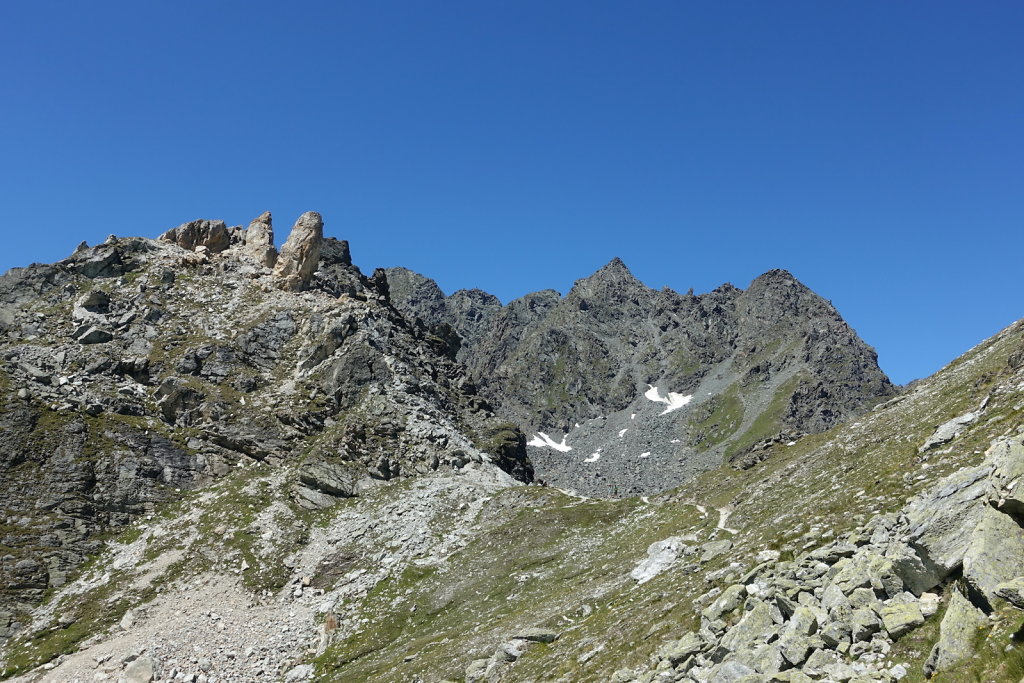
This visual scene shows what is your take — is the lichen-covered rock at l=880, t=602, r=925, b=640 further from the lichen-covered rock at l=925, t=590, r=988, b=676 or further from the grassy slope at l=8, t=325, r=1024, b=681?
the lichen-covered rock at l=925, t=590, r=988, b=676

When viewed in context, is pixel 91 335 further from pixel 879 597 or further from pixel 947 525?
pixel 947 525

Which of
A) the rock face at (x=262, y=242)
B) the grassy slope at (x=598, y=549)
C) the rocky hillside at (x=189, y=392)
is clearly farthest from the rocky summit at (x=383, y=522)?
the rock face at (x=262, y=242)

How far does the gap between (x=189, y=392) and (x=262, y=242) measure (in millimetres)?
51224

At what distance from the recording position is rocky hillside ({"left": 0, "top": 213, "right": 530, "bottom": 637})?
7000cm

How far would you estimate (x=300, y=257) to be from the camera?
12550 cm

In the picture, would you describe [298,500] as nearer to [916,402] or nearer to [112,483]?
[112,483]

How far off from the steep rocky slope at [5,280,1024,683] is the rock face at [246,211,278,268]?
60.2m

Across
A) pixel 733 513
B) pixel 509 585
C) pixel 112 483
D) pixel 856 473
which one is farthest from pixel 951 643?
pixel 112 483

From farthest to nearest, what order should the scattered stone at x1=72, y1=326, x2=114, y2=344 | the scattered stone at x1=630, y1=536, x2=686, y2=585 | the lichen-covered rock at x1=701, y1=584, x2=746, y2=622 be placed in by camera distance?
the scattered stone at x1=72, y1=326, x2=114, y2=344, the scattered stone at x1=630, y1=536, x2=686, y2=585, the lichen-covered rock at x1=701, y1=584, x2=746, y2=622

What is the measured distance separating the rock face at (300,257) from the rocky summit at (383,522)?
2.18ft

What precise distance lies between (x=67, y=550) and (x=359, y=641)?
115 feet

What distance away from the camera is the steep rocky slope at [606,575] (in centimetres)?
1719

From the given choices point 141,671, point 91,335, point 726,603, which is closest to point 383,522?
point 141,671

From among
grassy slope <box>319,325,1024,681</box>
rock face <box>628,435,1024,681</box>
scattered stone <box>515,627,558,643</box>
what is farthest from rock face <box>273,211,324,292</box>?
rock face <box>628,435,1024,681</box>
